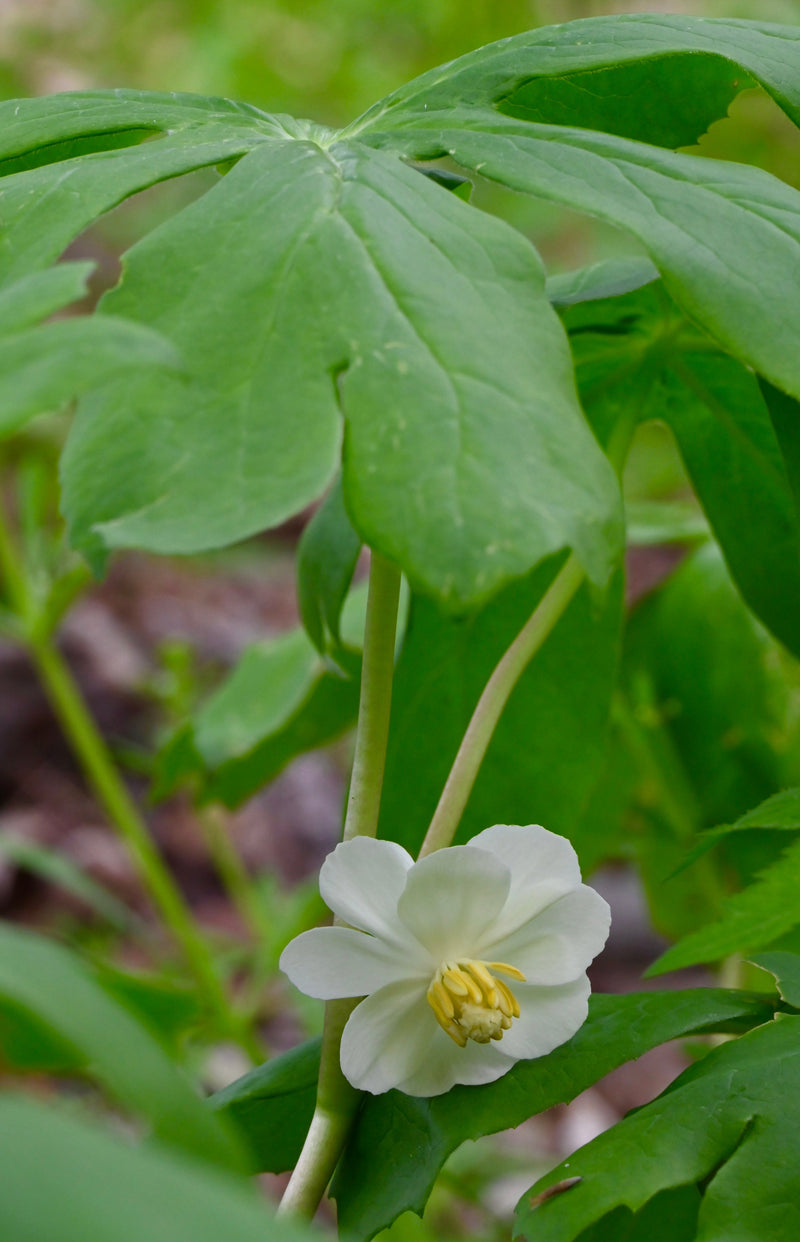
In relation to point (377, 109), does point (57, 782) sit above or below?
above

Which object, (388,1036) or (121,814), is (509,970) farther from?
(121,814)

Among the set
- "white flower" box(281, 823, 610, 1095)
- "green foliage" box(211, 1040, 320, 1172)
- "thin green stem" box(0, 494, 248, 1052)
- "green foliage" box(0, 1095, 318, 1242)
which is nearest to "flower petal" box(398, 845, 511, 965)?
"white flower" box(281, 823, 610, 1095)

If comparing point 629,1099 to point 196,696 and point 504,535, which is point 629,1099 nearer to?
point 196,696

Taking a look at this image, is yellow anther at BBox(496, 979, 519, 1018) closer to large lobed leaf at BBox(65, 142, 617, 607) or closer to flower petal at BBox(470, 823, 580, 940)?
flower petal at BBox(470, 823, 580, 940)

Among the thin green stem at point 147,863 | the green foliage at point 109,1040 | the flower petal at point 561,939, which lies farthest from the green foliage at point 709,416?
the thin green stem at point 147,863

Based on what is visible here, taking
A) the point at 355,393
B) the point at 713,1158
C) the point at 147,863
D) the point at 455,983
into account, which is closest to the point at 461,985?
the point at 455,983

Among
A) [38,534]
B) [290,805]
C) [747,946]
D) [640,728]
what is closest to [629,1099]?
[290,805]
